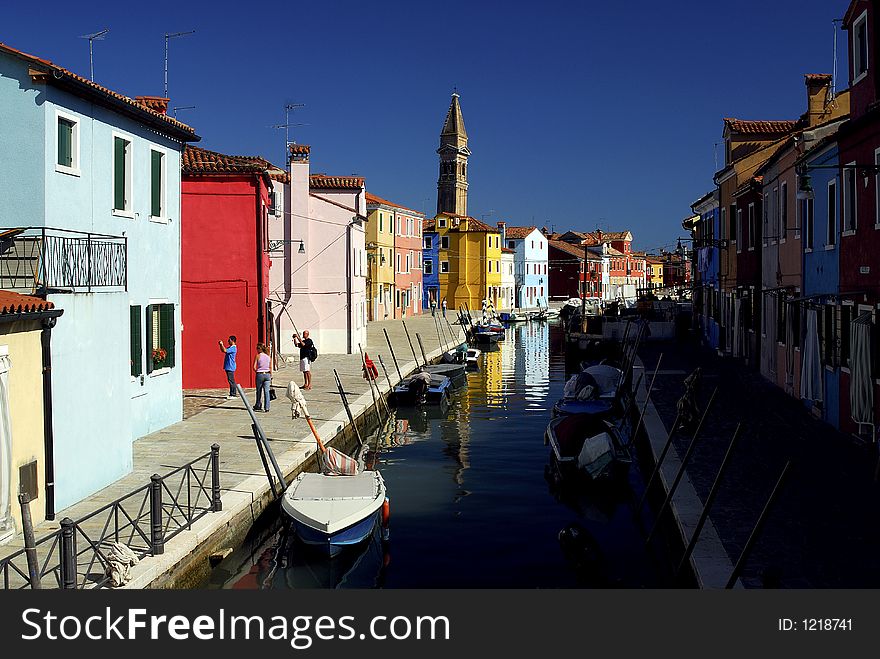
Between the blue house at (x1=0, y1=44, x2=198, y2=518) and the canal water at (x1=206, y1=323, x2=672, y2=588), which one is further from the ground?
the blue house at (x1=0, y1=44, x2=198, y2=518)

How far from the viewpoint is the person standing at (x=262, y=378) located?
2303 cm

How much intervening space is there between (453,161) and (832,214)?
123 m

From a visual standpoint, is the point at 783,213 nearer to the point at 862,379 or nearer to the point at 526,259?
the point at 862,379

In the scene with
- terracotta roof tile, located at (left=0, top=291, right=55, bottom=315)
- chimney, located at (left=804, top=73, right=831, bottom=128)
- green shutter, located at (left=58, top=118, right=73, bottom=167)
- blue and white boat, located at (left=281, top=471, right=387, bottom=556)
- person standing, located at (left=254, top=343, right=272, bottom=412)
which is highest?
chimney, located at (left=804, top=73, right=831, bottom=128)

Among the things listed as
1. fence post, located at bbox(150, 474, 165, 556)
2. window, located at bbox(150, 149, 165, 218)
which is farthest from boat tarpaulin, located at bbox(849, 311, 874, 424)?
window, located at bbox(150, 149, 165, 218)

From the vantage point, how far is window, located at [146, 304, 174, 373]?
777 inches

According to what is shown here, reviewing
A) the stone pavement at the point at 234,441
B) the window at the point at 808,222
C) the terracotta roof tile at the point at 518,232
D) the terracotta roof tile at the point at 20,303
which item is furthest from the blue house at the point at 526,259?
the terracotta roof tile at the point at 20,303

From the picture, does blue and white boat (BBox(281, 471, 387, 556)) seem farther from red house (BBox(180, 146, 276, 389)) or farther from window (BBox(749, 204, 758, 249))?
window (BBox(749, 204, 758, 249))

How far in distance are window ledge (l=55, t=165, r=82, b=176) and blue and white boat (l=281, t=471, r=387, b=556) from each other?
620cm

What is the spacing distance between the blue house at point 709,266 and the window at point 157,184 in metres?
24.5

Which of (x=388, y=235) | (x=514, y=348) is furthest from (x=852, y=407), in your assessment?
(x=388, y=235)

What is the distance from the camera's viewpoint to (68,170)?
15.0 metres

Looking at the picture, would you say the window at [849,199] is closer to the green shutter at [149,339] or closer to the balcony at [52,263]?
the balcony at [52,263]

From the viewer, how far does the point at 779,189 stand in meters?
26.4
